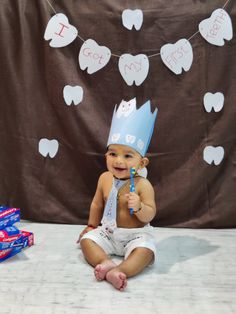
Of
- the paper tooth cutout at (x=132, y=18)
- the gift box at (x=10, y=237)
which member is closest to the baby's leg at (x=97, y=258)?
the gift box at (x=10, y=237)

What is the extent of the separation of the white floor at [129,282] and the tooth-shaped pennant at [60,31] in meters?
0.80

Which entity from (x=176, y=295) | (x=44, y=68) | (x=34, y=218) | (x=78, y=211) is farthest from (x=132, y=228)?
(x=44, y=68)

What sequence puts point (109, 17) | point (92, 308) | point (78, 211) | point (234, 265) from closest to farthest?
point (92, 308) → point (234, 265) → point (109, 17) → point (78, 211)

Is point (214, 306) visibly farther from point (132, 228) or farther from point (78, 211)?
point (78, 211)

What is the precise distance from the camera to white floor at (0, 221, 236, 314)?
1.13m

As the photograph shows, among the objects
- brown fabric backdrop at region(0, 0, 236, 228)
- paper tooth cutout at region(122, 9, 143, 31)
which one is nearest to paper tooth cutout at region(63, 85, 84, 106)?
brown fabric backdrop at region(0, 0, 236, 228)

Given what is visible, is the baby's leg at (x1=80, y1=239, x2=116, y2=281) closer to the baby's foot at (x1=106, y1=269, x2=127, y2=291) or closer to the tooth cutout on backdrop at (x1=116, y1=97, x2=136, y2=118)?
the baby's foot at (x1=106, y1=269, x2=127, y2=291)

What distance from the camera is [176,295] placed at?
1197mm

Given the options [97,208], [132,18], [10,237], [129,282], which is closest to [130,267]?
[129,282]

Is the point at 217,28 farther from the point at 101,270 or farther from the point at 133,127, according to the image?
the point at 101,270

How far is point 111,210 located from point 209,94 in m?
0.64

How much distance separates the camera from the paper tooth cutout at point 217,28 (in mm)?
1658

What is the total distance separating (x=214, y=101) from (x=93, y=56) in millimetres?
529

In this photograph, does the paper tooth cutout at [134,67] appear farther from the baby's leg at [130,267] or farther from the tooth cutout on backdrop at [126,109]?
the baby's leg at [130,267]
